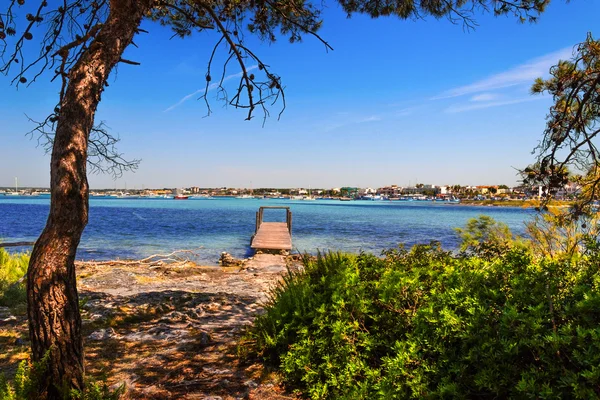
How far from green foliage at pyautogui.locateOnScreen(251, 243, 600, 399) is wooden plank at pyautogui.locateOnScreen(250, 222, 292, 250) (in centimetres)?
1570

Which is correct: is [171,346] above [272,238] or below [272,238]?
above

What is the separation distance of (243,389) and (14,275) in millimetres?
7977

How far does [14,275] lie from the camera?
8531 millimetres

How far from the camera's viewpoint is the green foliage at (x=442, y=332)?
2.01m

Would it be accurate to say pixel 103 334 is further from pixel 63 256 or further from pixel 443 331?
pixel 443 331

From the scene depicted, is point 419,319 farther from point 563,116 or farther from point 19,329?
point 19,329

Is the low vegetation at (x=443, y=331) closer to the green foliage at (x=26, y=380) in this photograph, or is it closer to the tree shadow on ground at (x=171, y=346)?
the tree shadow on ground at (x=171, y=346)

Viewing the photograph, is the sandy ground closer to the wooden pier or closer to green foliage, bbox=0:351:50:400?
green foliage, bbox=0:351:50:400

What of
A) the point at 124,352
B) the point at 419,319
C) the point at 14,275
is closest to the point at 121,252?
the point at 14,275

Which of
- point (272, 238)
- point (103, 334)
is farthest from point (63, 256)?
point (272, 238)

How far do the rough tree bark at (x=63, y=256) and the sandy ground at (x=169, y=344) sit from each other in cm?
62

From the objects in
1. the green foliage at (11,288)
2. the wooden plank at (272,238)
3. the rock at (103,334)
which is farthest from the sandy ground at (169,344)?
the wooden plank at (272,238)

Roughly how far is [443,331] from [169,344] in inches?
130

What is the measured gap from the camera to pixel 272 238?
2256cm
